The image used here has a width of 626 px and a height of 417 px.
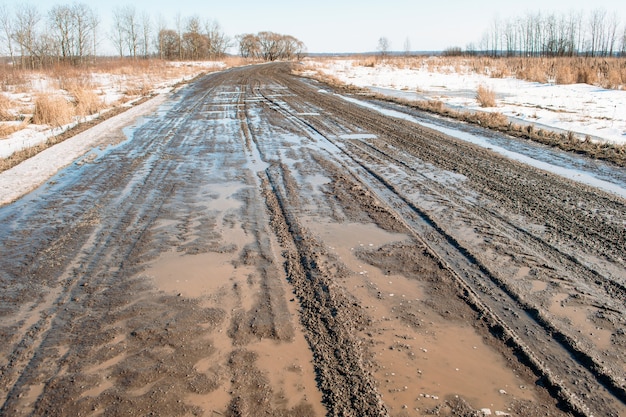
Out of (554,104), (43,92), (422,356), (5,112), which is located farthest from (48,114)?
(554,104)

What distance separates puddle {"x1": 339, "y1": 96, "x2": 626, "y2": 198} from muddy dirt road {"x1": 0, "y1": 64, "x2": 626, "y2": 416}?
0.52 meters

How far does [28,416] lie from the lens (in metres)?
2.96

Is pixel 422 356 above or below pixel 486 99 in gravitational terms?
below

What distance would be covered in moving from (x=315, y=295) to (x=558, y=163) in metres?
7.19

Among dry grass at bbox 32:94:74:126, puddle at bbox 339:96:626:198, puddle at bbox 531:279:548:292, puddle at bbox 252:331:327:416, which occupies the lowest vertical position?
puddle at bbox 252:331:327:416

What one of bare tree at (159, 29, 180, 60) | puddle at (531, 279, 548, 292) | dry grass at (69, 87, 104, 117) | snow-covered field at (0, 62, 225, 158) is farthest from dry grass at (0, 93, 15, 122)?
bare tree at (159, 29, 180, 60)

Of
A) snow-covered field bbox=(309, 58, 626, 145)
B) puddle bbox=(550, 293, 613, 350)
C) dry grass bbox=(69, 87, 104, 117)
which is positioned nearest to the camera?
puddle bbox=(550, 293, 613, 350)

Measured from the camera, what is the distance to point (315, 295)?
14.6 feet

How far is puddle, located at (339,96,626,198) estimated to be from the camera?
8.02 metres

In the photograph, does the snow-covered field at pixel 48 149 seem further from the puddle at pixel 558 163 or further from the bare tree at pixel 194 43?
the bare tree at pixel 194 43

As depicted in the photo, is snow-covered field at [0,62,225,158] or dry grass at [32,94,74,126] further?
dry grass at [32,94,74,126]

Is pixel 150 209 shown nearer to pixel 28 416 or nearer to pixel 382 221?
pixel 382 221

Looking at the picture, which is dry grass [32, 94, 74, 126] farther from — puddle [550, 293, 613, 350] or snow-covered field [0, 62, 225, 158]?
puddle [550, 293, 613, 350]

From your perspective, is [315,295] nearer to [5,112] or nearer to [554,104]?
[5,112]
